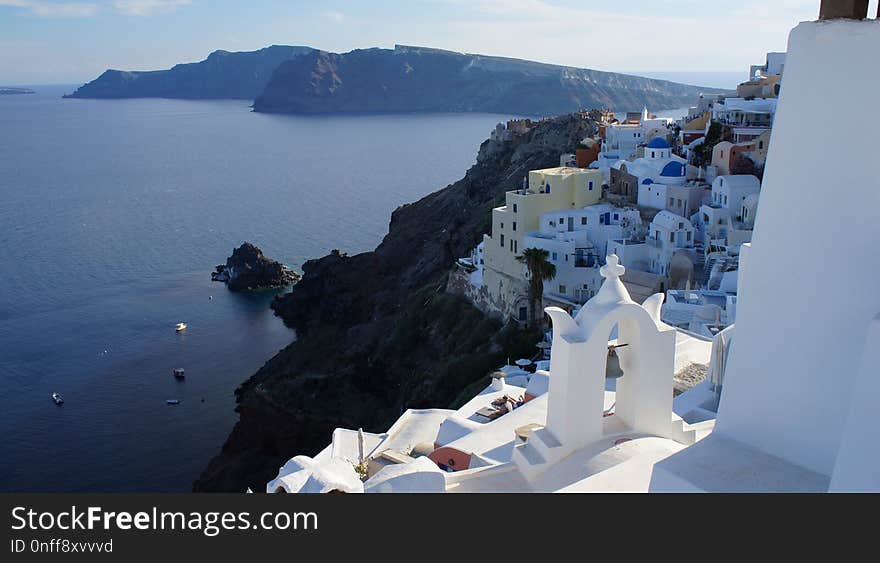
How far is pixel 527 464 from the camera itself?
7.35m

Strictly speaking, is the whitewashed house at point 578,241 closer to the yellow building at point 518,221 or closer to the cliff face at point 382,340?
the yellow building at point 518,221

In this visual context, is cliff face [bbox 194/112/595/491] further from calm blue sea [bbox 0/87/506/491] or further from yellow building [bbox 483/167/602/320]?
calm blue sea [bbox 0/87/506/491]

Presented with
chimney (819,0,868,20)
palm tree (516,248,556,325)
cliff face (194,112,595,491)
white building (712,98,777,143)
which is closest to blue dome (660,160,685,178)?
white building (712,98,777,143)

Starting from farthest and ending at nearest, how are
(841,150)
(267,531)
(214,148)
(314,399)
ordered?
(214,148) → (314,399) → (841,150) → (267,531)

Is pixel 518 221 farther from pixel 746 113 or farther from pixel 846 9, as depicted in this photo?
pixel 846 9

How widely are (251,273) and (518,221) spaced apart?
3240 cm

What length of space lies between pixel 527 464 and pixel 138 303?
173 ft

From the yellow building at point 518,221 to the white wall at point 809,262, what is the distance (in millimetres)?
26016

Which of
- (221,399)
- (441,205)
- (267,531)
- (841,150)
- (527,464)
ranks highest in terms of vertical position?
(841,150)

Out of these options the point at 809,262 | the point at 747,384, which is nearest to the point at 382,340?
the point at 747,384

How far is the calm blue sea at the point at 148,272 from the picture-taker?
36625 millimetres

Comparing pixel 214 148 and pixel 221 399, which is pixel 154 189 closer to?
pixel 214 148

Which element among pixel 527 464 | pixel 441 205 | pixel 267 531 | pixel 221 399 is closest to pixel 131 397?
pixel 221 399

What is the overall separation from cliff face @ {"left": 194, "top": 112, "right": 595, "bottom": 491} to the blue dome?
10701 millimetres
